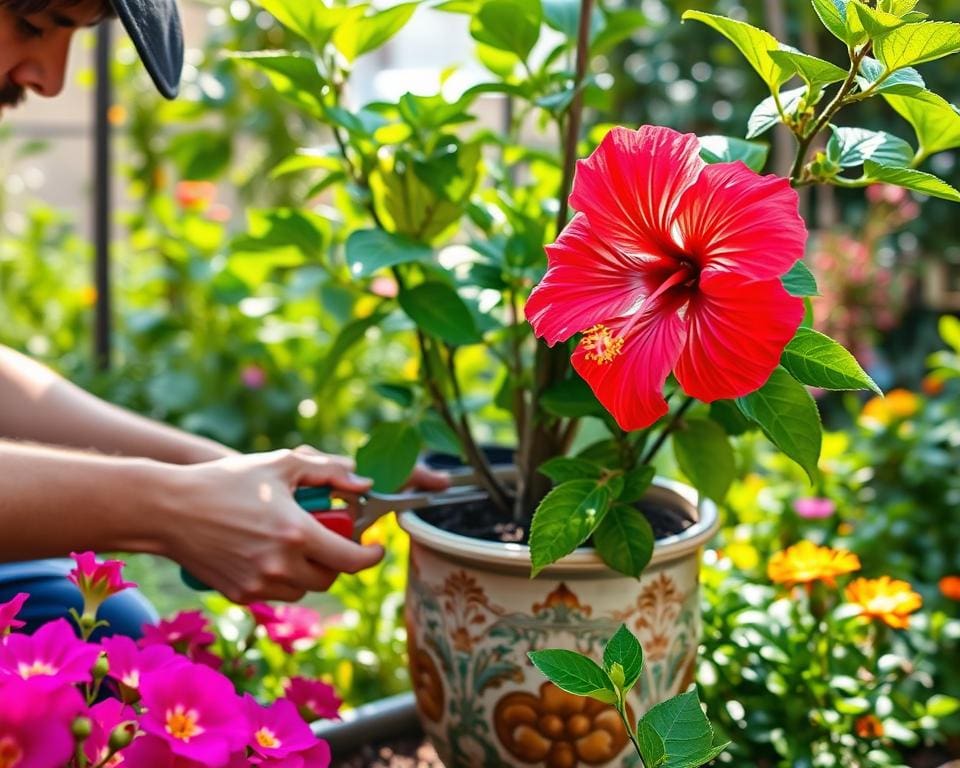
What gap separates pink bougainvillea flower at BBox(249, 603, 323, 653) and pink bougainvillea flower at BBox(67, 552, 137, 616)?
0.27 m

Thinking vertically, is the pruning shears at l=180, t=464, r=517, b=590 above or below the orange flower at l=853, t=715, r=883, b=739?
above

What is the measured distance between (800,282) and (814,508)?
2.59ft

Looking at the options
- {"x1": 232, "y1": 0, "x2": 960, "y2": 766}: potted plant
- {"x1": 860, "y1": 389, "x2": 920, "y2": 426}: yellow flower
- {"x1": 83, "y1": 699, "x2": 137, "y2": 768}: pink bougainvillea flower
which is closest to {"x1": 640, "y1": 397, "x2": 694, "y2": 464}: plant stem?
{"x1": 232, "y1": 0, "x2": 960, "y2": 766}: potted plant

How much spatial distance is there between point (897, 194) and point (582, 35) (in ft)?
8.42

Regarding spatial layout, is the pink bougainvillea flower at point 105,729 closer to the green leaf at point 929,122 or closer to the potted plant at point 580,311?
the potted plant at point 580,311

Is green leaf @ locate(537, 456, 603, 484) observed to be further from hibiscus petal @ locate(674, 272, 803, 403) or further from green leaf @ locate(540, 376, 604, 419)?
hibiscus petal @ locate(674, 272, 803, 403)

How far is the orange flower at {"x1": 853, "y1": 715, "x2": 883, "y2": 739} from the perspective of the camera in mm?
989

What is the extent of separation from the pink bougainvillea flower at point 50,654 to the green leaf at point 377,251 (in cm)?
33

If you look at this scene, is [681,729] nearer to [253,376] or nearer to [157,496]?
[157,496]

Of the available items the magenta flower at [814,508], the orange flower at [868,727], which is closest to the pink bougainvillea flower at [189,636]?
the orange flower at [868,727]

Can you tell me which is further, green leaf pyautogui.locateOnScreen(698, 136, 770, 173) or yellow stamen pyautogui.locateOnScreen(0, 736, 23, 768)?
green leaf pyautogui.locateOnScreen(698, 136, 770, 173)

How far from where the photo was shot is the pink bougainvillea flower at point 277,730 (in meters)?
0.65

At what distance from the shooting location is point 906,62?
0.64m

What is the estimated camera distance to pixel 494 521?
3.24ft
